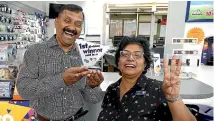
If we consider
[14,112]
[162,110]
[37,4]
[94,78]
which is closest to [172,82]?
[162,110]

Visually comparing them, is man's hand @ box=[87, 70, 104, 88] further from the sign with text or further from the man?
the sign with text

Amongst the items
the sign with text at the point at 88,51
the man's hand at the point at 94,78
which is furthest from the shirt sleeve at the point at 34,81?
the sign with text at the point at 88,51

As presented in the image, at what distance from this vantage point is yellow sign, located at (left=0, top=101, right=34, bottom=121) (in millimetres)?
2066

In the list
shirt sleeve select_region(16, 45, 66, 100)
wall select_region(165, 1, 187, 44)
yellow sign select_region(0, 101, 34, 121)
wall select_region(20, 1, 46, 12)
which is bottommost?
yellow sign select_region(0, 101, 34, 121)

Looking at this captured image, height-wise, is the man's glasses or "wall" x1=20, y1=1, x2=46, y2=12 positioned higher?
"wall" x1=20, y1=1, x2=46, y2=12

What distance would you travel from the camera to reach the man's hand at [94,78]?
4.50 feet

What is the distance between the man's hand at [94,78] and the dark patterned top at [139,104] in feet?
0.52

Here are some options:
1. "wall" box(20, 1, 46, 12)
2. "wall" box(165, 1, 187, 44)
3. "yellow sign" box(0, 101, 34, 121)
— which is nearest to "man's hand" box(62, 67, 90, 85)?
"yellow sign" box(0, 101, 34, 121)

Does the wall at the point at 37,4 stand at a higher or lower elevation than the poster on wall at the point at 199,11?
higher

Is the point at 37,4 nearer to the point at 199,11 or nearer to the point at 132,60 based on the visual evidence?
the point at 199,11

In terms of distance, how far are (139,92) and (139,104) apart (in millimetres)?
87

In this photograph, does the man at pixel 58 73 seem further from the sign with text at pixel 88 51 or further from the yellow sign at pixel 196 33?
the yellow sign at pixel 196 33

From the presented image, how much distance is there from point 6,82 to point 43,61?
2.81ft

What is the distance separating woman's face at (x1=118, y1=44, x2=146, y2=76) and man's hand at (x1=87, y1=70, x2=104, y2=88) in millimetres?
172
